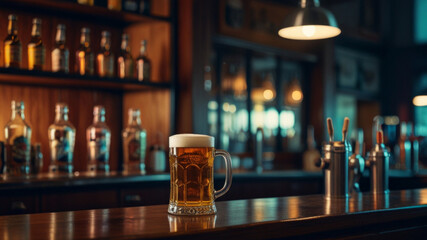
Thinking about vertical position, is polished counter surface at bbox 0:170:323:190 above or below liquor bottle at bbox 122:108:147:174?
below

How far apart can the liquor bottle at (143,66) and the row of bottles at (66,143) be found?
0.71 feet

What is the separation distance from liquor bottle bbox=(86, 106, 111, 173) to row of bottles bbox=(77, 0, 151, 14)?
0.60 metres

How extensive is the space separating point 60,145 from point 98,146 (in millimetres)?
244

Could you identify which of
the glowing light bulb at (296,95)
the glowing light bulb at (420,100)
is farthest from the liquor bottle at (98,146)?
the glowing light bulb at (420,100)

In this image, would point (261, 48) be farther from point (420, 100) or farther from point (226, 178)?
point (226, 178)

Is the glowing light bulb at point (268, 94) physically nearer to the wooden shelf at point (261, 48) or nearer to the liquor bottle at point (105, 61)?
the wooden shelf at point (261, 48)

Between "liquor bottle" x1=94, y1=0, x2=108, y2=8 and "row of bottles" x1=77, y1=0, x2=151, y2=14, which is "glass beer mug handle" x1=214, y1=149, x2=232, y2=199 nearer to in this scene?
"row of bottles" x1=77, y1=0, x2=151, y2=14

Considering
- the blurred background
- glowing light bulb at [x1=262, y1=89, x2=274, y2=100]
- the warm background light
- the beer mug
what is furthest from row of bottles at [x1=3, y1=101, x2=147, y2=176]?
glowing light bulb at [x1=262, y1=89, x2=274, y2=100]

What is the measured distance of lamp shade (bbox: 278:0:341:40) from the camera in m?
2.34

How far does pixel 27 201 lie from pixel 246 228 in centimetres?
153

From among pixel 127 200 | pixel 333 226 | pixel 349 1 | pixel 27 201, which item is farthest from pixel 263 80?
pixel 333 226

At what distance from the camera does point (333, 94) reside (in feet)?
15.4

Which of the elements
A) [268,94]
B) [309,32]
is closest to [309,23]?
[309,32]

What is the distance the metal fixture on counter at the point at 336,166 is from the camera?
174 centimetres
